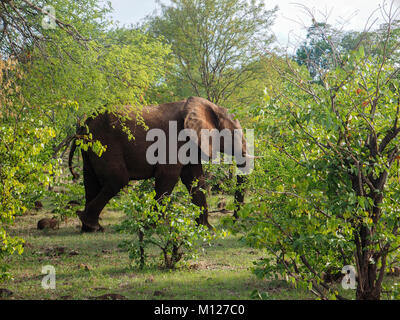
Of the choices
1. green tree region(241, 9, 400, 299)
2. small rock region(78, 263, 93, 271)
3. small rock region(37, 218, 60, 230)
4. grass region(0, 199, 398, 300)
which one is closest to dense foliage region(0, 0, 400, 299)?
green tree region(241, 9, 400, 299)

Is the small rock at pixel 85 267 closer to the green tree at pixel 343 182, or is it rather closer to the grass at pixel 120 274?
the grass at pixel 120 274

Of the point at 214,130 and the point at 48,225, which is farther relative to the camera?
the point at 214,130

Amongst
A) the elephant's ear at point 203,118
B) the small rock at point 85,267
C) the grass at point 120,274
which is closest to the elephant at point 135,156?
the elephant's ear at point 203,118

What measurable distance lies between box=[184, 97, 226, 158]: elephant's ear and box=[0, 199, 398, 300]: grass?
266cm

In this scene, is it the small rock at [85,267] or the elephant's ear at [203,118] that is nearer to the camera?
the small rock at [85,267]

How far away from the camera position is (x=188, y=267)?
8688mm

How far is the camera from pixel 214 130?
13.5 meters

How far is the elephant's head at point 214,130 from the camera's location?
12922mm

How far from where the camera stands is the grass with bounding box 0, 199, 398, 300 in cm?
699

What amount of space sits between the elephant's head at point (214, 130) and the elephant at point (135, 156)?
26mm

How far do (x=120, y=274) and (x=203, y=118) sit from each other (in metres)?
5.93

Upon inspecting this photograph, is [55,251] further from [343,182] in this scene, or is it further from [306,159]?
[343,182]

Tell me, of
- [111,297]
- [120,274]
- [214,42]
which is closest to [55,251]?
[120,274]

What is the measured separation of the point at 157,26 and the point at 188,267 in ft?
59.2
